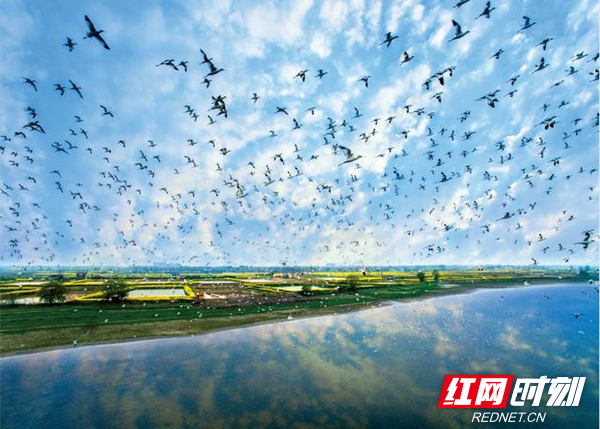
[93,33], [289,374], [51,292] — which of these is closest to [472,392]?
→ [289,374]

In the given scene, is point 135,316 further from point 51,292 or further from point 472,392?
point 472,392

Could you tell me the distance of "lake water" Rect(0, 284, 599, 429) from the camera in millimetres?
20328

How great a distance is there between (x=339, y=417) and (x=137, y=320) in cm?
3612

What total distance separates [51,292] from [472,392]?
6465 cm

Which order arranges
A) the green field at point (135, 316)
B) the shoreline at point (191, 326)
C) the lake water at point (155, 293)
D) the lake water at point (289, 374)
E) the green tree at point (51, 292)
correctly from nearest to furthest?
the lake water at point (289, 374) < the shoreline at point (191, 326) < the green field at point (135, 316) < the green tree at point (51, 292) < the lake water at point (155, 293)

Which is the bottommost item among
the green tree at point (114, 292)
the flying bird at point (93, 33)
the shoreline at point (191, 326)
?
the shoreline at point (191, 326)

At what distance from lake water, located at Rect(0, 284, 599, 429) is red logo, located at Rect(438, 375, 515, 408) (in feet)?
Answer: 3.01

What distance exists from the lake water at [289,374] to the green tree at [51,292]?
28.8 meters

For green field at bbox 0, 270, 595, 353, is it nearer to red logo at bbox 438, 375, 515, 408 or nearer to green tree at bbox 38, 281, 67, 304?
green tree at bbox 38, 281, 67, 304

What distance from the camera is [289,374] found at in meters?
27.4

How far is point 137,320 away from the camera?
44781 millimetres

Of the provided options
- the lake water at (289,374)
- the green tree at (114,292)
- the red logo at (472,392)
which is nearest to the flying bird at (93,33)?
the lake water at (289,374)

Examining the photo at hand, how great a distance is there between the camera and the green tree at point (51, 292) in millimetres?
53406

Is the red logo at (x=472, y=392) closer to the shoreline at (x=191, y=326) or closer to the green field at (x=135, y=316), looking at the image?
the shoreline at (x=191, y=326)
